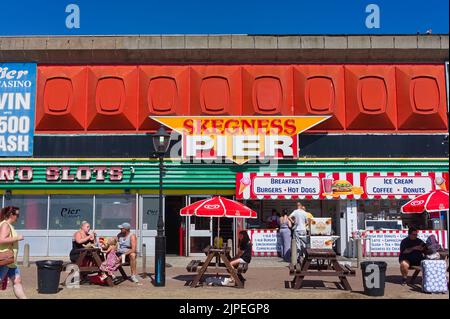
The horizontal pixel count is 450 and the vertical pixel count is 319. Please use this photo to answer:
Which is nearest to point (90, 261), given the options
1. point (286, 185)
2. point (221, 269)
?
point (221, 269)

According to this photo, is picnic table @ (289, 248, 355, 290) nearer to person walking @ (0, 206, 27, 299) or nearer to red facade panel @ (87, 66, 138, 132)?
person walking @ (0, 206, 27, 299)

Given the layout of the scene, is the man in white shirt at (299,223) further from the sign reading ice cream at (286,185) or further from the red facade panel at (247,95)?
the red facade panel at (247,95)

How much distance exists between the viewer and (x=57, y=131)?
19.0m

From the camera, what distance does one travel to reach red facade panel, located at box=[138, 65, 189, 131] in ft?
61.8

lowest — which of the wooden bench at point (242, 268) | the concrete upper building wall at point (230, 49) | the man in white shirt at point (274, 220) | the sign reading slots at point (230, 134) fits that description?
the wooden bench at point (242, 268)

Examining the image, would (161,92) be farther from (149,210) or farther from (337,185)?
(337,185)

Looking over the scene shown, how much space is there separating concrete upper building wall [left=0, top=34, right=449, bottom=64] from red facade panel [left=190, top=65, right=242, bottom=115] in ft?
1.46

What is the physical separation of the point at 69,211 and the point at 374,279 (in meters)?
12.2

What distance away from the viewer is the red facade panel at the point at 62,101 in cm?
1892

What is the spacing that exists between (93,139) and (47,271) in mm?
8903

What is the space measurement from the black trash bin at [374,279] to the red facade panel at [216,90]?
939 centimetres

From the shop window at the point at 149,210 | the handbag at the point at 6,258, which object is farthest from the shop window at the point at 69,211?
the handbag at the point at 6,258
